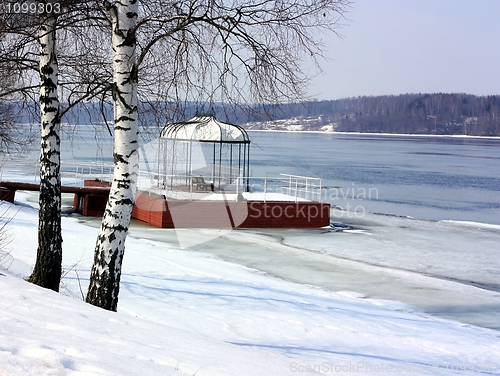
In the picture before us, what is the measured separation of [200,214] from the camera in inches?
819

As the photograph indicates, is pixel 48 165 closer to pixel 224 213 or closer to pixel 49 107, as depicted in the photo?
pixel 49 107

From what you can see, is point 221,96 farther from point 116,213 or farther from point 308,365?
point 308,365

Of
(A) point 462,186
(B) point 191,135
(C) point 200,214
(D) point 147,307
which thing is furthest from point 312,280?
(A) point 462,186

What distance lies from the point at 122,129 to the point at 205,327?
2.59 m

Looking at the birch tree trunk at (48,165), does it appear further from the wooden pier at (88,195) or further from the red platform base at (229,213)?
the wooden pier at (88,195)

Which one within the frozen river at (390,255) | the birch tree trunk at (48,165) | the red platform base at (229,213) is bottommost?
the frozen river at (390,255)

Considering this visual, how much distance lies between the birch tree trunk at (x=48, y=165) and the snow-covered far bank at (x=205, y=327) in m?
0.43

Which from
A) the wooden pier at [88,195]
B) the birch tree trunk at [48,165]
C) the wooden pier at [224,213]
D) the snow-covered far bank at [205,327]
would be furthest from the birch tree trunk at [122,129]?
the wooden pier at [88,195]

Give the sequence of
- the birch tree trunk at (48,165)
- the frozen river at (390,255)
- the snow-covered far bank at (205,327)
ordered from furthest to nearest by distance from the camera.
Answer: the frozen river at (390,255), the birch tree trunk at (48,165), the snow-covered far bank at (205,327)

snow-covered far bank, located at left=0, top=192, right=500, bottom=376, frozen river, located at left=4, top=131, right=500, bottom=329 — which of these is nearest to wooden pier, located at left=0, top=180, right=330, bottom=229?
frozen river, located at left=4, top=131, right=500, bottom=329

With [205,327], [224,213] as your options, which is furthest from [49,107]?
[224,213]

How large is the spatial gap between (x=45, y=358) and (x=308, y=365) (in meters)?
2.80

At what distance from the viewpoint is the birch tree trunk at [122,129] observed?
5.89 metres

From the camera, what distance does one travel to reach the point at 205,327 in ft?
23.8
